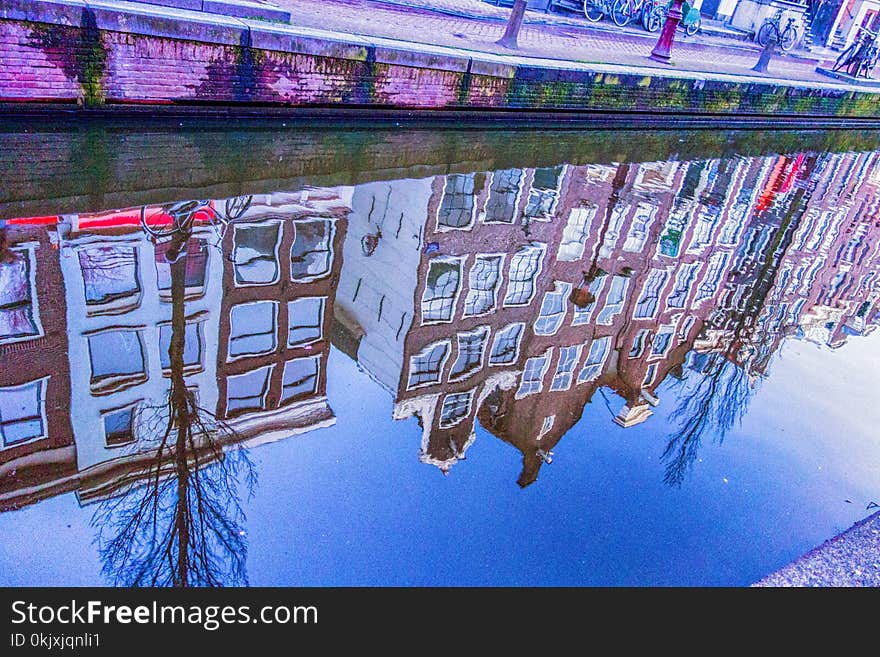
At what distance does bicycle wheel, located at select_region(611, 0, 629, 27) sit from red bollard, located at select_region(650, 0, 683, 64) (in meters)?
6.11

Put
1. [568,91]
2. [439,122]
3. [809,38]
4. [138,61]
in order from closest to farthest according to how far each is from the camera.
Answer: [138,61], [439,122], [568,91], [809,38]

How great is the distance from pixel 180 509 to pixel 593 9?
22.5 metres

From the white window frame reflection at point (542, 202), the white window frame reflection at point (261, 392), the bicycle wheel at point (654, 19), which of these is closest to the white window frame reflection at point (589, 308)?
the white window frame reflection at point (542, 202)

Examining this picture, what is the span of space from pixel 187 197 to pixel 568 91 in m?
9.21

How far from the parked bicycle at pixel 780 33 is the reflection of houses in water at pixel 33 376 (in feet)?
99.6

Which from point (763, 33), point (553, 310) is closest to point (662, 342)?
point (553, 310)

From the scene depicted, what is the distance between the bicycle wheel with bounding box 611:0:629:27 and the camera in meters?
23.2

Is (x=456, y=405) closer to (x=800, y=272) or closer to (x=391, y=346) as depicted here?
(x=391, y=346)

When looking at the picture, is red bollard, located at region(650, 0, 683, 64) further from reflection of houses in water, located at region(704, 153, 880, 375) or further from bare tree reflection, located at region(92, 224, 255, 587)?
bare tree reflection, located at region(92, 224, 255, 587)

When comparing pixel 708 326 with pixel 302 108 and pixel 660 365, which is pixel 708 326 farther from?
pixel 302 108

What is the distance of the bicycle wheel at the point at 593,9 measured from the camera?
73.9 feet

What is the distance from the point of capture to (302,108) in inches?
443

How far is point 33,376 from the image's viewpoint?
5238 mm

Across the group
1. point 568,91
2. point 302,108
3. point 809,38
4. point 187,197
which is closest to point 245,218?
point 187,197
